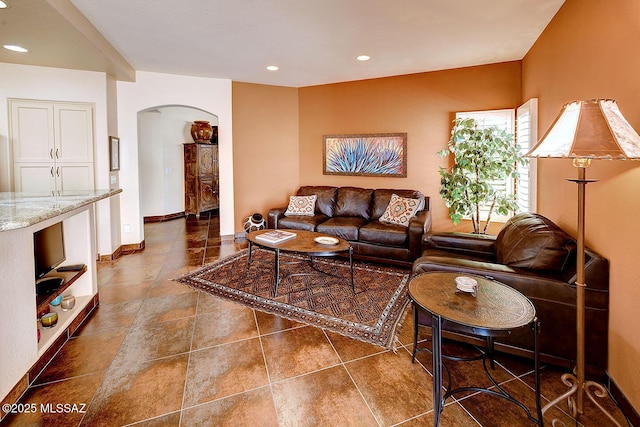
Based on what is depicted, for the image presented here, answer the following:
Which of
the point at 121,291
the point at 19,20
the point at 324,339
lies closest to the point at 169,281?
the point at 121,291

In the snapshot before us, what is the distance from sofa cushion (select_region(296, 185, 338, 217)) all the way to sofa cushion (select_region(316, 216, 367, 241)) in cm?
54

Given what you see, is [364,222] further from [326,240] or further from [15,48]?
[15,48]

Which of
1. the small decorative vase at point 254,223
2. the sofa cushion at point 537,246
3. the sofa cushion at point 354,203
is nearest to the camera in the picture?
the sofa cushion at point 537,246

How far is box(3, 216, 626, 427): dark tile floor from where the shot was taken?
5.75ft

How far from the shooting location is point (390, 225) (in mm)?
4453

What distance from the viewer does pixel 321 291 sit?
3.40m

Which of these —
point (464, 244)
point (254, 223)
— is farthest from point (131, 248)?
point (464, 244)

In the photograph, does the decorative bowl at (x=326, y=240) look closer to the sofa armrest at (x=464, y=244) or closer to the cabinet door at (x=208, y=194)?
the sofa armrest at (x=464, y=244)

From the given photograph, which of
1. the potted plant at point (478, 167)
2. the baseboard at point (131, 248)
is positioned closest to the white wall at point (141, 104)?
the baseboard at point (131, 248)

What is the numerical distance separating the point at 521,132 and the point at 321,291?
2973 millimetres

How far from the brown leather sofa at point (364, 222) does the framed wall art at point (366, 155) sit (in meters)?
0.36

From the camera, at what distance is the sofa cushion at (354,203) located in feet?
16.6

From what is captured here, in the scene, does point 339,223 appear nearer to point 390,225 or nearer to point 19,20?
point 390,225

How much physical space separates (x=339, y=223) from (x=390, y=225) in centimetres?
71
